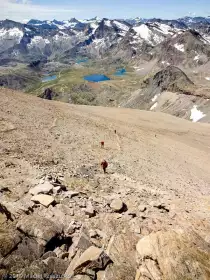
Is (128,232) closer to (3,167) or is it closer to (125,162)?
(3,167)

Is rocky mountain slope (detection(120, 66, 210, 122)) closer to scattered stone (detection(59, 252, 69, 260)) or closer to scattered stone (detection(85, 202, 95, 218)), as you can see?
scattered stone (detection(85, 202, 95, 218))

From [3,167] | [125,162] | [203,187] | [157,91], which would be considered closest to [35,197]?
[3,167]

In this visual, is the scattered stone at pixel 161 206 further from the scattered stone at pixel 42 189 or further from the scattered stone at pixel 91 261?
the scattered stone at pixel 91 261

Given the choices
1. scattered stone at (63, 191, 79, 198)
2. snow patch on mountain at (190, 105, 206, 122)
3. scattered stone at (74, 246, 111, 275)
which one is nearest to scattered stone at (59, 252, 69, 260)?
scattered stone at (74, 246, 111, 275)

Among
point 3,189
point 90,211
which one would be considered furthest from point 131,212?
point 3,189

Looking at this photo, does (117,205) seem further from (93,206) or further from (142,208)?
(142,208)
